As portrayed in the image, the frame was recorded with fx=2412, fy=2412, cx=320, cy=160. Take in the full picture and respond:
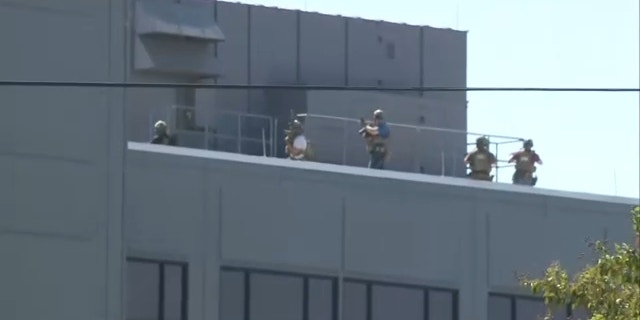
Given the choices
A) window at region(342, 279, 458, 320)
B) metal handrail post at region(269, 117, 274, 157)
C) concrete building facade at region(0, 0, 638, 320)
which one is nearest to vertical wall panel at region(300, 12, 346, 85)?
metal handrail post at region(269, 117, 274, 157)

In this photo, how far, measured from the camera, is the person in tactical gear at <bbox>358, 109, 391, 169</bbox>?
34.1 m

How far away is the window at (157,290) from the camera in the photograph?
98.2 feet

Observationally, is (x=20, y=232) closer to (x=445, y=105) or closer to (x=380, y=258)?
(x=380, y=258)

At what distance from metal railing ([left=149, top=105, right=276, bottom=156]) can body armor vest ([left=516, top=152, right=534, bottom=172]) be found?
12.3 feet

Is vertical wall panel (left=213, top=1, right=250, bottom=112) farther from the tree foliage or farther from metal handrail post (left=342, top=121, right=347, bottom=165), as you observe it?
the tree foliage

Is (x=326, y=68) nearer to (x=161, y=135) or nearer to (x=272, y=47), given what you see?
(x=272, y=47)

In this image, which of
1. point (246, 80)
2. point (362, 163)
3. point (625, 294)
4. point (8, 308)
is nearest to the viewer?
point (625, 294)

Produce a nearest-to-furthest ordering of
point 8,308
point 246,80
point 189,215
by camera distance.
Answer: point 8,308 < point 189,215 < point 246,80

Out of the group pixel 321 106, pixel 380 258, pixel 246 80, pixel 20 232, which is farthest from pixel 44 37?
pixel 246 80

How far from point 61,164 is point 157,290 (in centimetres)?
351

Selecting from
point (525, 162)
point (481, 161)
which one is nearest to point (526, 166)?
point (525, 162)

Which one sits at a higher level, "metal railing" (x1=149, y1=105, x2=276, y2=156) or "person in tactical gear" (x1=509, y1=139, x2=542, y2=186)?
"metal railing" (x1=149, y1=105, x2=276, y2=156)

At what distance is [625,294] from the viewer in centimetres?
2109

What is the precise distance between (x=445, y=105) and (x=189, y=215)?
1434 cm
